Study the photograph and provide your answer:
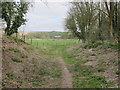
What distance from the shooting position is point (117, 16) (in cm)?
2388

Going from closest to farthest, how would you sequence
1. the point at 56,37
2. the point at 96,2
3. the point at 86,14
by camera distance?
the point at 96,2 → the point at 86,14 → the point at 56,37

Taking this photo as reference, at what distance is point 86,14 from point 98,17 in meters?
2.47

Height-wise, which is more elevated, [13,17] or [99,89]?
[13,17]

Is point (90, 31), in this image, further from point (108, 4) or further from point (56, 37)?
point (56, 37)

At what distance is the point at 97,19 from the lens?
3262 centimetres

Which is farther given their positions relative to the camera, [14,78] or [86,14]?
[86,14]

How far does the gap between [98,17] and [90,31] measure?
9.86 feet

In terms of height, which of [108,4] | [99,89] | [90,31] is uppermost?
[108,4]

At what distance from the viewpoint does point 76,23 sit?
4141 centimetres

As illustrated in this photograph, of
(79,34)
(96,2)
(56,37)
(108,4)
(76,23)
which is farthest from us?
(56,37)

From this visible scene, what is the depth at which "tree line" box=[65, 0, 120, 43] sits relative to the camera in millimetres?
22516

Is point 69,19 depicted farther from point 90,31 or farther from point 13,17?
point 13,17

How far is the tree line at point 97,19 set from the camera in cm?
2252

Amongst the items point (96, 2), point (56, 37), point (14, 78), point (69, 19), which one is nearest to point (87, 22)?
point (96, 2)
